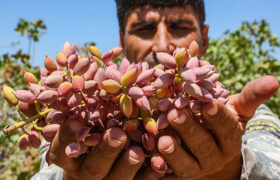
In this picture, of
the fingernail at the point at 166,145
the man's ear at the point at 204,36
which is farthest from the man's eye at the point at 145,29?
the fingernail at the point at 166,145

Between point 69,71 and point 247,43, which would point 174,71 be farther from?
point 247,43

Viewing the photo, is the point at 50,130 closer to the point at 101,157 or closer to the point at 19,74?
the point at 101,157

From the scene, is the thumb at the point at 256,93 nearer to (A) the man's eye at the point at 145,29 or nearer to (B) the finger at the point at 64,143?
(B) the finger at the point at 64,143

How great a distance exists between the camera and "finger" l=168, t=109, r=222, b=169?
0.75m

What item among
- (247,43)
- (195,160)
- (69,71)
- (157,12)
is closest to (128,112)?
(69,71)

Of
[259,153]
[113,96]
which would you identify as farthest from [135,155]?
[259,153]

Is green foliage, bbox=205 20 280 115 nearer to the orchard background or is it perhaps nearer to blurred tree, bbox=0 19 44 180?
the orchard background

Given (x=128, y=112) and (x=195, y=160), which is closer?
(x=128, y=112)

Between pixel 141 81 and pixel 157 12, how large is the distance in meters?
1.08

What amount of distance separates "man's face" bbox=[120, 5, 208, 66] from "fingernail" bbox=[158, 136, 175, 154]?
2.88 ft


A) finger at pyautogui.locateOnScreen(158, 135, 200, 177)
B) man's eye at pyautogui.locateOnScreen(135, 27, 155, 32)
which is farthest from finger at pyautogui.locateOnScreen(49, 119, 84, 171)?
man's eye at pyautogui.locateOnScreen(135, 27, 155, 32)

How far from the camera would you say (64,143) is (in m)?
0.81

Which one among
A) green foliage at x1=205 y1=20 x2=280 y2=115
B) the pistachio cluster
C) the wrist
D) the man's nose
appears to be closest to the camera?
the pistachio cluster

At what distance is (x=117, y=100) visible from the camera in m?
0.76
